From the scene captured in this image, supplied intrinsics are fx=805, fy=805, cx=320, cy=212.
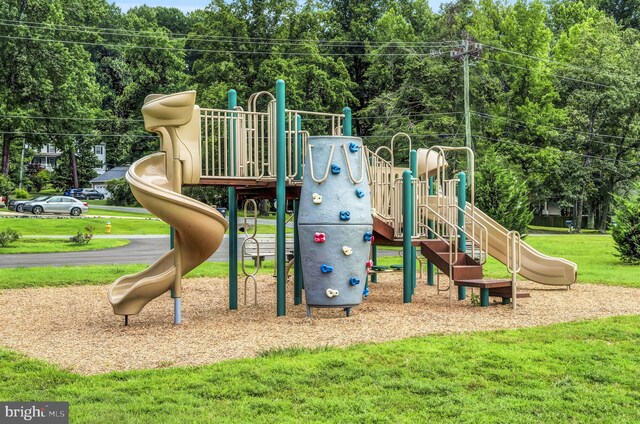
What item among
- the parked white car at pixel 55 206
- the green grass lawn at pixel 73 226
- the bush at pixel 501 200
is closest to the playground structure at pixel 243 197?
the bush at pixel 501 200

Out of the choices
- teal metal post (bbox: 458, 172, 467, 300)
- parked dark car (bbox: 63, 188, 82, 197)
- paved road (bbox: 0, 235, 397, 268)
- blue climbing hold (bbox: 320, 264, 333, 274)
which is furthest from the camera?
parked dark car (bbox: 63, 188, 82, 197)

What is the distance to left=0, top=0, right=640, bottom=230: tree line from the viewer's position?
50688mm

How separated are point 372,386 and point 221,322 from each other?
15.5 ft

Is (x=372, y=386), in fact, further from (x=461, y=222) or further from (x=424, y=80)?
(x=424, y=80)

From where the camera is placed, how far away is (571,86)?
56031 mm

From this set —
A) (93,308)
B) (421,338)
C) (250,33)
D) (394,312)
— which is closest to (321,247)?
(394,312)

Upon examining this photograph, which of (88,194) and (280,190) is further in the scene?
(88,194)

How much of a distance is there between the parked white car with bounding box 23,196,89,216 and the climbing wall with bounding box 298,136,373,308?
4047cm

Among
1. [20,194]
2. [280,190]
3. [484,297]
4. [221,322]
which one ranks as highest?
[280,190]

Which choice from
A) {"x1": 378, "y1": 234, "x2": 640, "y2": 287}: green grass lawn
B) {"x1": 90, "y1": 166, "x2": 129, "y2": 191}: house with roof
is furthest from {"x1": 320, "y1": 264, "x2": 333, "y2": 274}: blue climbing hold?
{"x1": 90, "y1": 166, "x2": 129, "y2": 191}: house with roof

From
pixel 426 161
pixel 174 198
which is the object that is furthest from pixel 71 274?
pixel 426 161

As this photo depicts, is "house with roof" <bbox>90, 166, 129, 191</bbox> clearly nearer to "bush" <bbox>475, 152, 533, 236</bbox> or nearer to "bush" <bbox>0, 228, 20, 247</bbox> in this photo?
"bush" <bbox>0, 228, 20, 247</bbox>

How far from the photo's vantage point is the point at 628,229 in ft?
74.9

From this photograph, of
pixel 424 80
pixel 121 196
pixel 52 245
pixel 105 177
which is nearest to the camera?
pixel 52 245
